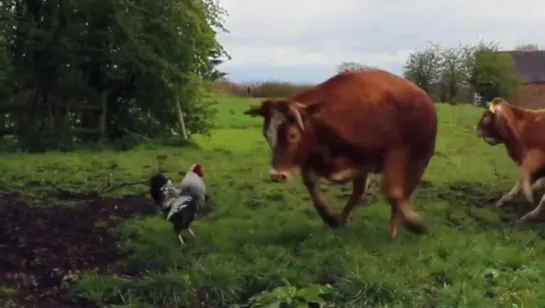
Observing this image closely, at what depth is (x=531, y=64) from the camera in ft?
160

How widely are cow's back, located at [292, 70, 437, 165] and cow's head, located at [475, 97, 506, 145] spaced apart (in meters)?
2.34

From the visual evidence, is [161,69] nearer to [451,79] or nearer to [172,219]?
[172,219]

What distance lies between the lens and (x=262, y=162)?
14.9m

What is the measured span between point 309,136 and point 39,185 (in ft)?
17.7

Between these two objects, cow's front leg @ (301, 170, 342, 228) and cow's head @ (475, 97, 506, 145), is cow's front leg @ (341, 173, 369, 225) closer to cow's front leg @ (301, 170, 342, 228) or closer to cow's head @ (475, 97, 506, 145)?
cow's front leg @ (301, 170, 342, 228)

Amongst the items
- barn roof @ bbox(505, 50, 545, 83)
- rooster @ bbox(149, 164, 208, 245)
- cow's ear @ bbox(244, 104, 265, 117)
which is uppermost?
barn roof @ bbox(505, 50, 545, 83)

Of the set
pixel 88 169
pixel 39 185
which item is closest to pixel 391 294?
pixel 39 185

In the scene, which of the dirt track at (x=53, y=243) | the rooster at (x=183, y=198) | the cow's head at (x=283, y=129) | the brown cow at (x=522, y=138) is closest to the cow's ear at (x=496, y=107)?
the brown cow at (x=522, y=138)

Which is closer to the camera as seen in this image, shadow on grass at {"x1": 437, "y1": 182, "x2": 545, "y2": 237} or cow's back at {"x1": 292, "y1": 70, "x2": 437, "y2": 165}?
cow's back at {"x1": 292, "y1": 70, "x2": 437, "y2": 165}

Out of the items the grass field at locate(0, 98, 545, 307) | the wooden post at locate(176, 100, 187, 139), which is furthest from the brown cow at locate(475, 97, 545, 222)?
the wooden post at locate(176, 100, 187, 139)

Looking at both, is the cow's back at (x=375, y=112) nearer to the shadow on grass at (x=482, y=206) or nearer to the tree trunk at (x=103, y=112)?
the shadow on grass at (x=482, y=206)

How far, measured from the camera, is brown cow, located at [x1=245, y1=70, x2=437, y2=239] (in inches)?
297

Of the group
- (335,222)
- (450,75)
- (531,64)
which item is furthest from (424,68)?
(335,222)

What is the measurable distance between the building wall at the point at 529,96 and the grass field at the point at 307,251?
2321 centimetres
